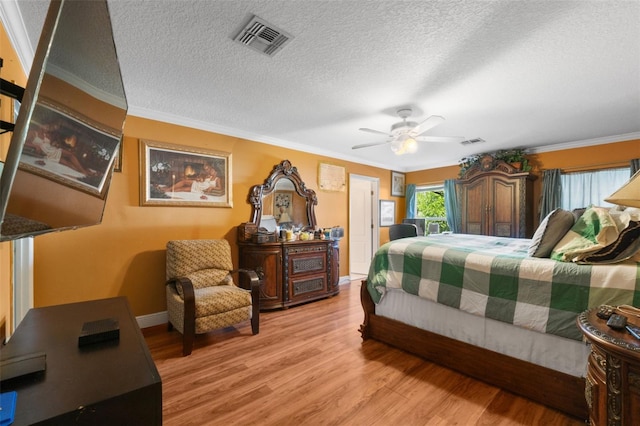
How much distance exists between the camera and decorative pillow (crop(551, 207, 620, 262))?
1.67 m

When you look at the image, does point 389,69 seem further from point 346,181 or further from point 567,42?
point 346,181

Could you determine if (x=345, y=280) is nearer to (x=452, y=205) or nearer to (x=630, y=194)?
(x=452, y=205)

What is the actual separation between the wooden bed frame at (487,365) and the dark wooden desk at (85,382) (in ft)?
6.77

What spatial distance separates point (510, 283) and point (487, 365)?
24.9 inches

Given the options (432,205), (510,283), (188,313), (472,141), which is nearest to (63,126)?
(188,313)

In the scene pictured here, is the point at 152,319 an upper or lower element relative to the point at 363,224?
lower

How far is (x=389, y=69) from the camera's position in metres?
2.09

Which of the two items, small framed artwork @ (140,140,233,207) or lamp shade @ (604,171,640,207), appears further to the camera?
small framed artwork @ (140,140,233,207)

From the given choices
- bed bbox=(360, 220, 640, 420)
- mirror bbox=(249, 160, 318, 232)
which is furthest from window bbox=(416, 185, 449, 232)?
bed bbox=(360, 220, 640, 420)

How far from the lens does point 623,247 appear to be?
159 centimetres

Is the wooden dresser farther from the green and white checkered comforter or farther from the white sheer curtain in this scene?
the white sheer curtain

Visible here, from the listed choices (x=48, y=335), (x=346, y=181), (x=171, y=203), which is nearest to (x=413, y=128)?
(x=346, y=181)

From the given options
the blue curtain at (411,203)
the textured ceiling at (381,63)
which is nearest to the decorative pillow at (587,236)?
the textured ceiling at (381,63)

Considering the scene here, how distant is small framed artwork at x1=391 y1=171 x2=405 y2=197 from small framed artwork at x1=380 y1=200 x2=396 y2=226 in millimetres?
233
